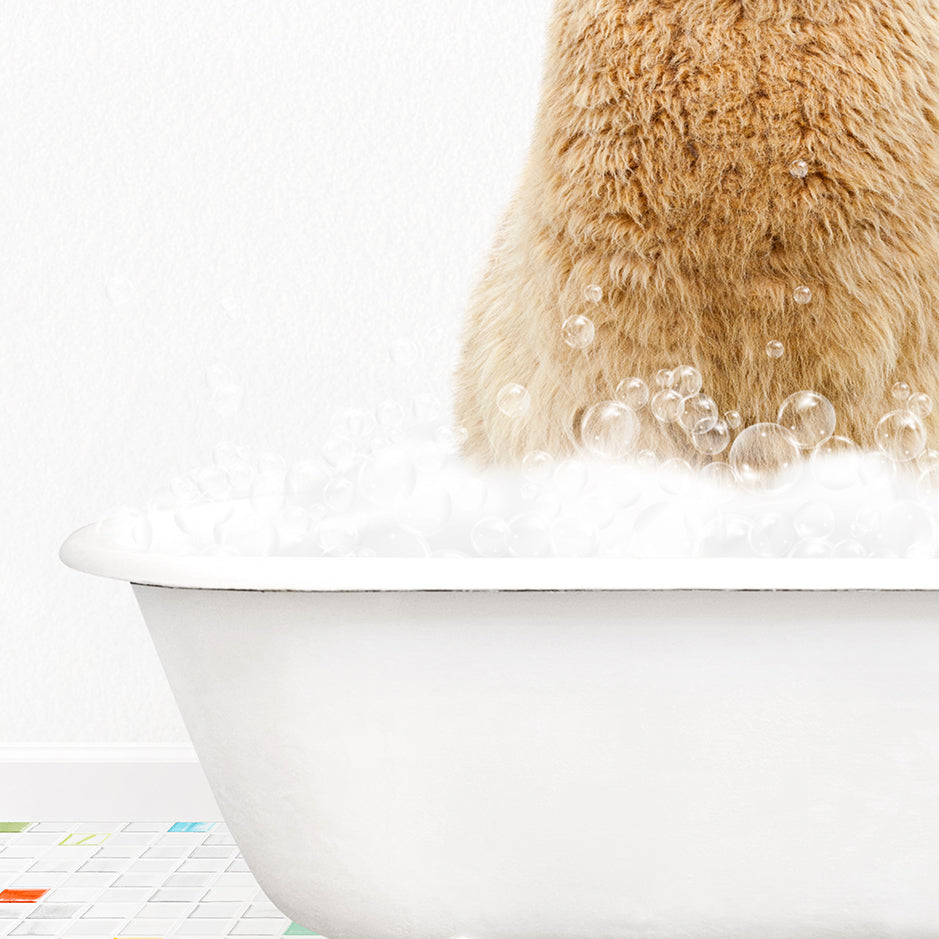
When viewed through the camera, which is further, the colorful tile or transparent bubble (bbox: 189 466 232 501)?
Result: the colorful tile

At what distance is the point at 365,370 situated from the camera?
1.33 meters

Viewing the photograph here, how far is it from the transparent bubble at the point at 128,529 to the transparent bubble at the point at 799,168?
1.83 feet

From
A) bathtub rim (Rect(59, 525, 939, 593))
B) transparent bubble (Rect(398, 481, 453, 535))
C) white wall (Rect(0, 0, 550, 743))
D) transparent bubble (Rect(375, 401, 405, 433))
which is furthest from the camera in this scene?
white wall (Rect(0, 0, 550, 743))

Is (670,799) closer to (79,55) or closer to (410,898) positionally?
(410,898)

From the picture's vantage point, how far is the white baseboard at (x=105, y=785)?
4.52ft

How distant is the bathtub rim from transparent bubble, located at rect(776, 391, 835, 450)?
0.15m

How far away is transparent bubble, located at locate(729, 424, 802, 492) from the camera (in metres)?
0.82

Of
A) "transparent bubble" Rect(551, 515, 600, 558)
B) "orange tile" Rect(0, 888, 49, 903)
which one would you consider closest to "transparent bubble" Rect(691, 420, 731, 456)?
"transparent bubble" Rect(551, 515, 600, 558)

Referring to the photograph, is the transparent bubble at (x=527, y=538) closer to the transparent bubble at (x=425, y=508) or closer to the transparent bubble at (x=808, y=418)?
the transparent bubble at (x=425, y=508)

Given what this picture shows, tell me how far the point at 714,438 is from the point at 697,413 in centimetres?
3

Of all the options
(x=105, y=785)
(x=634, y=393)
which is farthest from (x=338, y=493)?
(x=105, y=785)

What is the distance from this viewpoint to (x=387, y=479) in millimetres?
911

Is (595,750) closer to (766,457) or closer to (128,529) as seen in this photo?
(766,457)

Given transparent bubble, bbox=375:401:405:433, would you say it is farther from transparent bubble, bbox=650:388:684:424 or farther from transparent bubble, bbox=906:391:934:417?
transparent bubble, bbox=906:391:934:417
